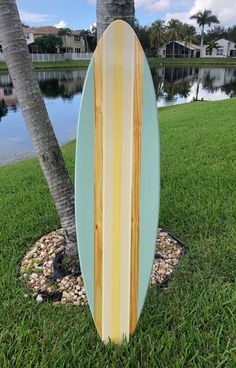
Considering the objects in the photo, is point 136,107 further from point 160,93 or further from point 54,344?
point 160,93

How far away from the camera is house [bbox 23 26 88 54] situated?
46588 millimetres

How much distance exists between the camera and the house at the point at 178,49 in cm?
5494

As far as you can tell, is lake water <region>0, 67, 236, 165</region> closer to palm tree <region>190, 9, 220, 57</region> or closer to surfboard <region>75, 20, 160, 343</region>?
surfboard <region>75, 20, 160, 343</region>

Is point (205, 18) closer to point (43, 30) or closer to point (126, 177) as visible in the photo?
point (43, 30)


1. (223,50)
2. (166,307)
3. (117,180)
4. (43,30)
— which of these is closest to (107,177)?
(117,180)

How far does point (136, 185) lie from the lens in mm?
1553

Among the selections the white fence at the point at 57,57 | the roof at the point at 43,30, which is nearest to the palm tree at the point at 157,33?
the white fence at the point at 57,57

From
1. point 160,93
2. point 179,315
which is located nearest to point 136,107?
point 179,315

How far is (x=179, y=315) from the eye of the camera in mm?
1671

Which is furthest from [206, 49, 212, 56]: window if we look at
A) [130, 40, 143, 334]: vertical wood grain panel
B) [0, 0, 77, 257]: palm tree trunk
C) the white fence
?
[130, 40, 143, 334]: vertical wood grain panel

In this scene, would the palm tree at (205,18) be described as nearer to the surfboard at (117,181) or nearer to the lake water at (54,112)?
the lake water at (54,112)

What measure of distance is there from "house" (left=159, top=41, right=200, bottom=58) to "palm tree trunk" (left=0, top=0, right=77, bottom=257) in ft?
188

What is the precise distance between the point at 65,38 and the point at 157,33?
14167mm

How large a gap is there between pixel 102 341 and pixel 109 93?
3.72ft
